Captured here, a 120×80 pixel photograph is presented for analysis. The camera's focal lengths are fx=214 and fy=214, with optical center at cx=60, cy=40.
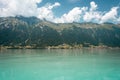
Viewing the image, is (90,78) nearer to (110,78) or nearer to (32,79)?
(110,78)

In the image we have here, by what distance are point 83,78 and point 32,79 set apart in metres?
10.5

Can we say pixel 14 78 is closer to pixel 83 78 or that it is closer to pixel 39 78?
pixel 39 78

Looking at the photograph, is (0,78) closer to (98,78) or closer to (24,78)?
(24,78)

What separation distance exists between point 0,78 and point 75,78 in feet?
51.4

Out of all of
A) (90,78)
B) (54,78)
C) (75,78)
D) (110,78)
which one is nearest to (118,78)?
(110,78)

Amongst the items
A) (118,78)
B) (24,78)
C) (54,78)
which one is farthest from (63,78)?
(118,78)

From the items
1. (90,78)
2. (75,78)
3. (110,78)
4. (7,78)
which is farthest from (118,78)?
(7,78)

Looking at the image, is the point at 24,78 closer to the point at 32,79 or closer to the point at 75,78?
the point at 32,79

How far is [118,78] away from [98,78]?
4035 mm

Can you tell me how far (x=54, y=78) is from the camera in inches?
1752

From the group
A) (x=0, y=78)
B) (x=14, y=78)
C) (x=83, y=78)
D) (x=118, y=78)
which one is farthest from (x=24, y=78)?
(x=118, y=78)

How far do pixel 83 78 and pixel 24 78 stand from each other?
12.3 meters

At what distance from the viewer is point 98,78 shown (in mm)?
44719

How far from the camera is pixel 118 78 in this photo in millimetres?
43719
